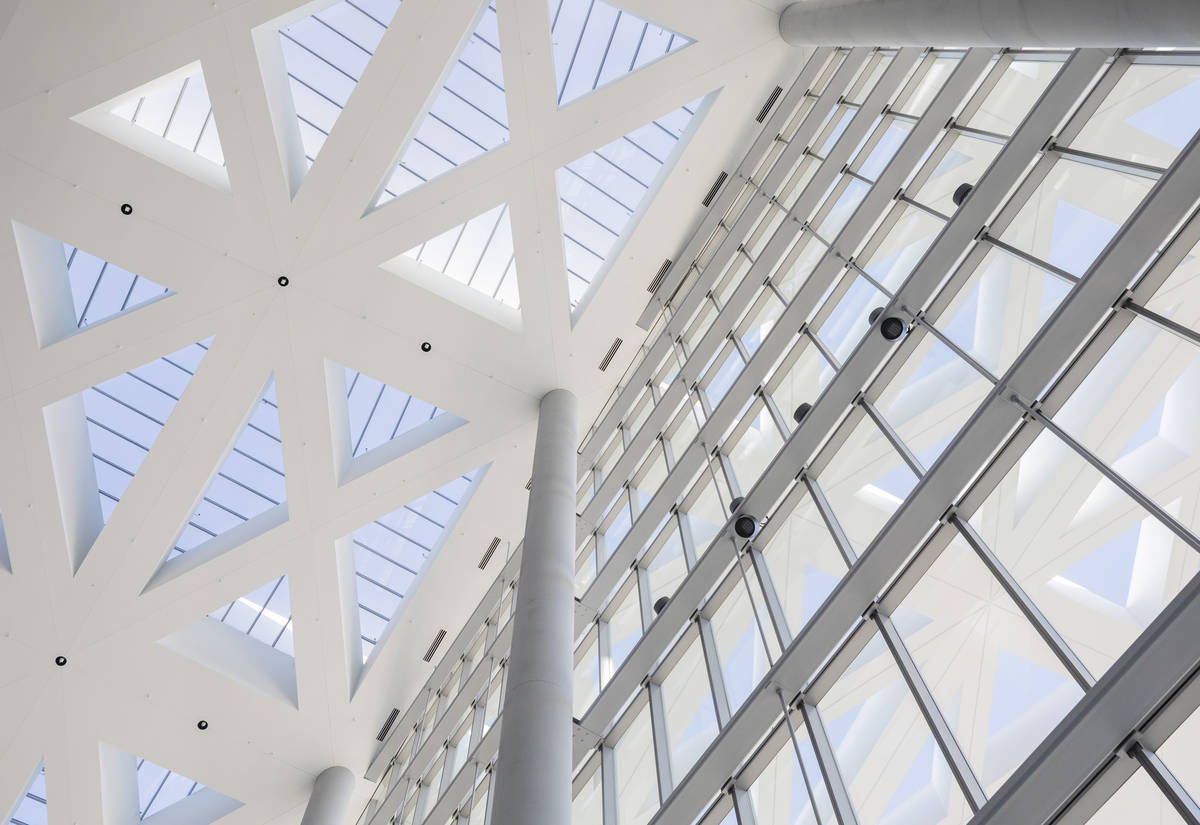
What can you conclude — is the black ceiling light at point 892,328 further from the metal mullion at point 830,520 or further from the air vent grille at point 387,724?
the air vent grille at point 387,724

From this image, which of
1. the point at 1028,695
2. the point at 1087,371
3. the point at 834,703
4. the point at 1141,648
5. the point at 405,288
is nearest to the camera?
the point at 1141,648

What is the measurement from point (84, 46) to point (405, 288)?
6.59 m

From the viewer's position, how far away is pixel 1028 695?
5.73m

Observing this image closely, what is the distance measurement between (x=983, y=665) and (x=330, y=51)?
16393 mm

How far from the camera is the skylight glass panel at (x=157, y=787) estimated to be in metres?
23.8

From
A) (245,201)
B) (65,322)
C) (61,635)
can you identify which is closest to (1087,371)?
(245,201)

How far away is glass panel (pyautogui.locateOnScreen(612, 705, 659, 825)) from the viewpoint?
31.3 ft

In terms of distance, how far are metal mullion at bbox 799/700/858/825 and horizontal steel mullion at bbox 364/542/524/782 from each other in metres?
14.0

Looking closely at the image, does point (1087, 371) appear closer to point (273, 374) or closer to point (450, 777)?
point (450, 777)

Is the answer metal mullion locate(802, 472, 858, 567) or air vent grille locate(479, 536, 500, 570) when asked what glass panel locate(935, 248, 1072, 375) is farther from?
air vent grille locate(479, 536, 500, 570)

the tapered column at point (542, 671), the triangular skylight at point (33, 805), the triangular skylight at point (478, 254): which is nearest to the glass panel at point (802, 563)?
the tapered column at point (542, 671)

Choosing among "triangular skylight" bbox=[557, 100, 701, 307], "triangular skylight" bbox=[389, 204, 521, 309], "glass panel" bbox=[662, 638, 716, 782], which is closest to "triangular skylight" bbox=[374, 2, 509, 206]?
"triangular skylight" bbox=[389, 204, 521, 309]

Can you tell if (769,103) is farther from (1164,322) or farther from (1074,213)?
(1164,322)

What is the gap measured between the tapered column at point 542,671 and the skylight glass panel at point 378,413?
5714mm
